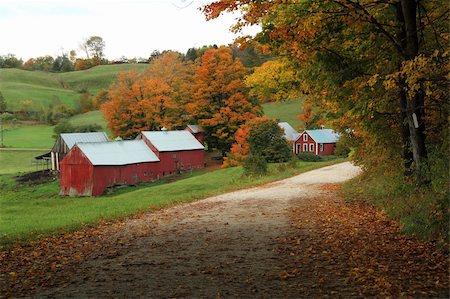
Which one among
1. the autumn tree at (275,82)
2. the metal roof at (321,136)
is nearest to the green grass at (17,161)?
the metal roof at (321,136)

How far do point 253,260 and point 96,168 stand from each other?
37.7 m

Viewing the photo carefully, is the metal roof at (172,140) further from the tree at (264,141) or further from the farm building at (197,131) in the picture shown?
the tree at (264,141)

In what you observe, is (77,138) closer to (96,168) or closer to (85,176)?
(85,176)

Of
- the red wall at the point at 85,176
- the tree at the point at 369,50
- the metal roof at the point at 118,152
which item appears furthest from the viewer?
the metal roof at the point at 118,152

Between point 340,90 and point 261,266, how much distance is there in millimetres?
6166

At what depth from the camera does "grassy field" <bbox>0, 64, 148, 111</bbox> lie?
113000 millimetres

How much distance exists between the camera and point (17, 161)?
67688mm

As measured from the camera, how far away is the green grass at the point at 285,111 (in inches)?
3234

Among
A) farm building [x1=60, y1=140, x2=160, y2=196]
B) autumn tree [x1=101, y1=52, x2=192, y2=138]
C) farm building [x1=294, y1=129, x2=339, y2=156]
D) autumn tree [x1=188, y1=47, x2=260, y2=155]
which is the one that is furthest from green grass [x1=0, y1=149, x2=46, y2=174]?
farm building [x1=294, y1=129, x2=339, y2=156]

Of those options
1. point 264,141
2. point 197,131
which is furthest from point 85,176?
point 197,131

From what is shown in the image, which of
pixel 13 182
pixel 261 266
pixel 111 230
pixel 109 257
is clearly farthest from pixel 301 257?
pixel 13 182

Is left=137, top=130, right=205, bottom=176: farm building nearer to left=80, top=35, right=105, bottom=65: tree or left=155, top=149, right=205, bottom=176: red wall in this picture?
left=155, top=149, right=205, bottom=176: red wall

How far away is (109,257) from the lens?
8.62m

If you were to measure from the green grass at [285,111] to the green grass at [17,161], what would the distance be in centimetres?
3930
